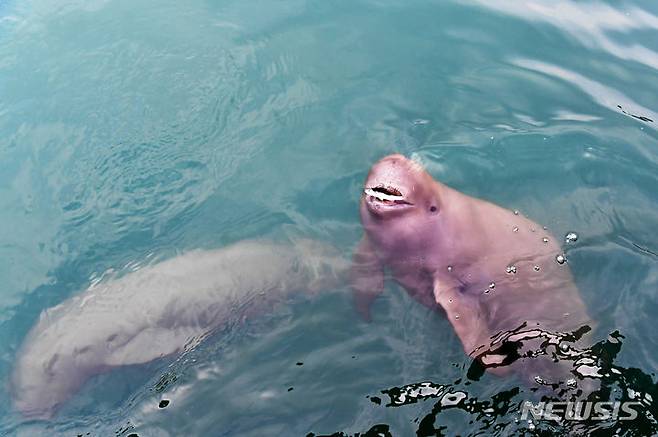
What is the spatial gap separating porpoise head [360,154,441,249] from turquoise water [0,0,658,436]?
477 mm

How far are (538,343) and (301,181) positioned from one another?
2.96m

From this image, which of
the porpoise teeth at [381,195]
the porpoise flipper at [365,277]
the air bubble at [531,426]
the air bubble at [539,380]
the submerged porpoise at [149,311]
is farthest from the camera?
the submerged porpoise at [149,311]

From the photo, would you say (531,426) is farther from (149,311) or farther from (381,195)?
(149,311)

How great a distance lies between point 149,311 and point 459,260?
2.72 m

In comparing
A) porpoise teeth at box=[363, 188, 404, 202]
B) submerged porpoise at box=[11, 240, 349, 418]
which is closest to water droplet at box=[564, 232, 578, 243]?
porpoise teeth at box=[363, 188, 404, 202]

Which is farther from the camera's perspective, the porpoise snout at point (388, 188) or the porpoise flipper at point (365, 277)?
the porpoise flipper at point (365, 277)

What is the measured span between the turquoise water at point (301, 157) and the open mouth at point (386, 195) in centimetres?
75

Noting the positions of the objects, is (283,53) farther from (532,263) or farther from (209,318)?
(532,263)

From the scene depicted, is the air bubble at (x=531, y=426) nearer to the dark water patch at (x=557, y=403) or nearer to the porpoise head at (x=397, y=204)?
the dark water patch at (x=557, y=403)

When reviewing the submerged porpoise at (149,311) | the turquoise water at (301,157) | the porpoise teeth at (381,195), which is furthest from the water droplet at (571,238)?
the submerged porpoise at (149,311)

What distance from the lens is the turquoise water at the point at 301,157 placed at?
4.84m

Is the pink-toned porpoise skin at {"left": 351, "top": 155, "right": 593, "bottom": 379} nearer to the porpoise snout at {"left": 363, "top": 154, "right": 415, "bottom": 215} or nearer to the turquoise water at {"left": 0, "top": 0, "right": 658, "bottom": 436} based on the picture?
the porpoise snout at {"left": 363, "top": 154, "right": 415, "bottom": 215}

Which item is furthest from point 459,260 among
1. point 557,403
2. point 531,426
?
point 531,426

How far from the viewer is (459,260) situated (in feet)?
17.1
